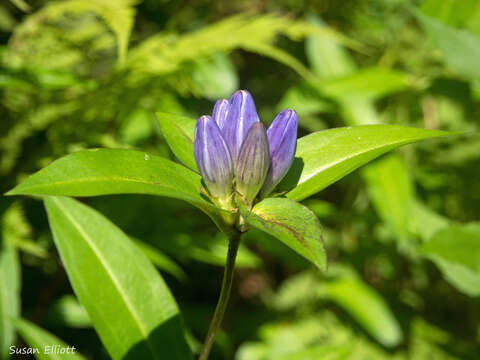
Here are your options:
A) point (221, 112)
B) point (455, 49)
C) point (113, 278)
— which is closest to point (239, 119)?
point (221, 112)

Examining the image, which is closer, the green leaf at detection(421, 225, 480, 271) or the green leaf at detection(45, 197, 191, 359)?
the green leaf at detection(45, 197, 191, 359)

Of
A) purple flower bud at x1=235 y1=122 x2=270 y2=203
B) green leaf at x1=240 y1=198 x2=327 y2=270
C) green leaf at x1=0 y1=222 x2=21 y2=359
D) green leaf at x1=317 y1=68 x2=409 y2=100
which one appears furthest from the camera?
green leaf at x1=317 y1=68 x2=409 y2=100

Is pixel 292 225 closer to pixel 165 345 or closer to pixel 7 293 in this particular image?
pixel 165 345

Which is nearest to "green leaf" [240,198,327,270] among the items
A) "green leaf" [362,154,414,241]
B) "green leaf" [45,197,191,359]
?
"green leaf" [45,197,191,359]

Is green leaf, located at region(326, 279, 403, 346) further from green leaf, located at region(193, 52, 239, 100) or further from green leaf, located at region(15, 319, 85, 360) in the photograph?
green leaf, located at region(15, 319, 85, 360)

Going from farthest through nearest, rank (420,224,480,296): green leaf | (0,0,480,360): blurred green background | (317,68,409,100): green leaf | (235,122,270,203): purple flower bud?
(317,68,409,100): green leaf → (0,0,480,360): blurred green background → (420,224,480,296): green leaf → (235,122,270,203): purple flower bud

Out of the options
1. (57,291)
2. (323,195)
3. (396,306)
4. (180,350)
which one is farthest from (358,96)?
(57,291)
